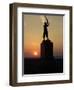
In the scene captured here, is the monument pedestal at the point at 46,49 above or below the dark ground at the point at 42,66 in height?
above

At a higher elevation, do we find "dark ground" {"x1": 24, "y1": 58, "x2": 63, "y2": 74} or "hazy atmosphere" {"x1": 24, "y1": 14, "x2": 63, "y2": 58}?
"hazy atmosphere" {"x1": 24, "y1": 14, "x2": 63, "y2": 58}

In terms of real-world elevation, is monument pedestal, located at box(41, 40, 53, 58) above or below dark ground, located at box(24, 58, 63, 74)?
above

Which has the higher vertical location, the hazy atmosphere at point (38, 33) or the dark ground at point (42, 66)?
the hazy atmosphere at point (38, 33)

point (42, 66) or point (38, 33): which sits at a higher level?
point (38, 33)

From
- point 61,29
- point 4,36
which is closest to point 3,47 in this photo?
point 4,36

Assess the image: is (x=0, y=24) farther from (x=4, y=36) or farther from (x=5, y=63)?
(x=5, y=63)
